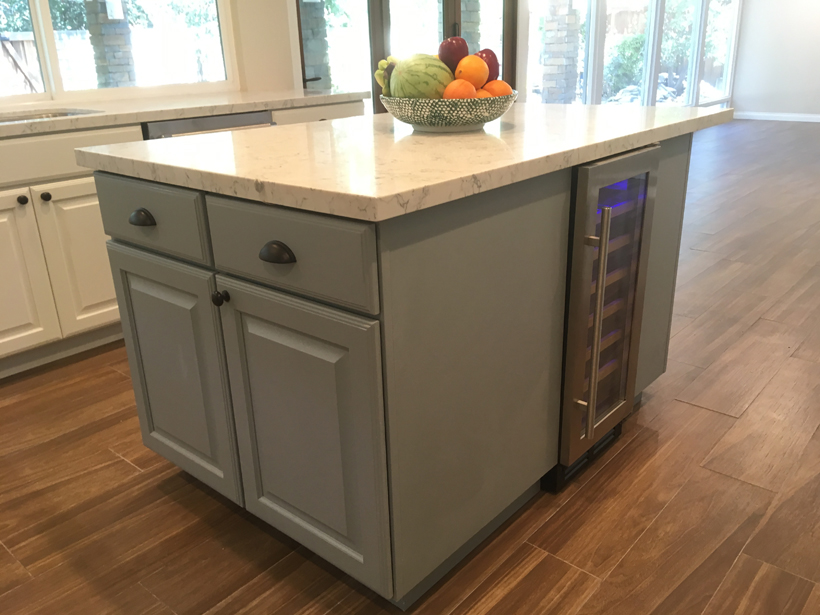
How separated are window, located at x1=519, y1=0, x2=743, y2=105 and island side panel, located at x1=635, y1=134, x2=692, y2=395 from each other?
14.2 feet

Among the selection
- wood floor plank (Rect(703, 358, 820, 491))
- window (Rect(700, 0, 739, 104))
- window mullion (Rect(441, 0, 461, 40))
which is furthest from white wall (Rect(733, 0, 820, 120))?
wood floor plank (Rect(703, 358, 820, 491))

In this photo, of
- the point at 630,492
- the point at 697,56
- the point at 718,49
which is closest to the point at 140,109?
the point at 630,492

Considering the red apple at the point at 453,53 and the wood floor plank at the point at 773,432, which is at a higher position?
the red apple at the point at 453,53

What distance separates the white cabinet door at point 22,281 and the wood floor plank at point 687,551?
6.72 ft

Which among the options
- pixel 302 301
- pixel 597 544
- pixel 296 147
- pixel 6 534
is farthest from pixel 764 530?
pixel 6 534

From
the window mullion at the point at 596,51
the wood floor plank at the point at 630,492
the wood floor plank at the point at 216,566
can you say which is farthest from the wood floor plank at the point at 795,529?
the window mullion at the point at 596,51

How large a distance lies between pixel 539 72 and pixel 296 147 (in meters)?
5.29

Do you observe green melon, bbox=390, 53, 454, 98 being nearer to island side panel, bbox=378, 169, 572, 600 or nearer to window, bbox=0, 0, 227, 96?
island side panel, bbox=378, 169, 572, 600

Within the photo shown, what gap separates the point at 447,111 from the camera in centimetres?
159

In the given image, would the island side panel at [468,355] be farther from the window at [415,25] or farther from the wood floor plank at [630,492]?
the window at [415,25]

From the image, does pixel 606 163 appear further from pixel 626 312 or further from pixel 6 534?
pixel 6 534

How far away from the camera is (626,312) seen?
69.2 inches

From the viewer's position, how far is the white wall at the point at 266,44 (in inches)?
140

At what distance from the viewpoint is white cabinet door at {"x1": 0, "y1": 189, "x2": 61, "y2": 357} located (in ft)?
7.39
